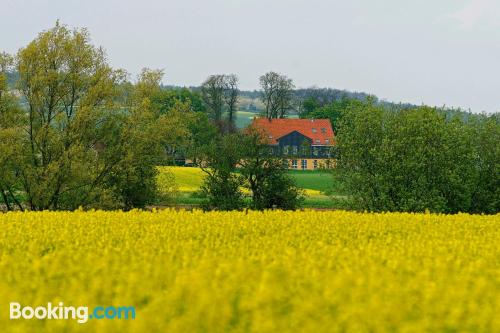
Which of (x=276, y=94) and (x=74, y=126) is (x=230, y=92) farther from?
(x=74, y=126)

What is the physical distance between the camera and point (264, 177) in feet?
189

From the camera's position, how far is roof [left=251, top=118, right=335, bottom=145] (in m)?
145

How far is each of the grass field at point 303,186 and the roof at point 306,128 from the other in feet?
63.2

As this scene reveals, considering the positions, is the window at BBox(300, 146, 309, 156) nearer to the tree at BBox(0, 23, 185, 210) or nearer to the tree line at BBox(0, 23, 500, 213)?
the tree line at BBox(0, 23, 500, 213)

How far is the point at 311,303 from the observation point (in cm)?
851

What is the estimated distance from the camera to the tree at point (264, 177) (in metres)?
56.4

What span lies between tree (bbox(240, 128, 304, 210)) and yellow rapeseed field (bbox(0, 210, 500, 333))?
1568 inches

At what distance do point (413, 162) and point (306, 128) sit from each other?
99.4 meters

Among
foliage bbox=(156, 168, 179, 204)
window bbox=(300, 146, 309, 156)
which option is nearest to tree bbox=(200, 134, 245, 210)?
foliage bbox=(156, 168, 179, 204)

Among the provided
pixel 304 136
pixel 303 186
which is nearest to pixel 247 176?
pixel 303 186

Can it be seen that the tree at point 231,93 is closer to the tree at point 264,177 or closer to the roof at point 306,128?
the roof at point 306,128

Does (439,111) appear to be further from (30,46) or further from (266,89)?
(266,89)

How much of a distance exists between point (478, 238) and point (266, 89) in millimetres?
129299

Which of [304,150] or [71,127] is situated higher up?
[71,127]
